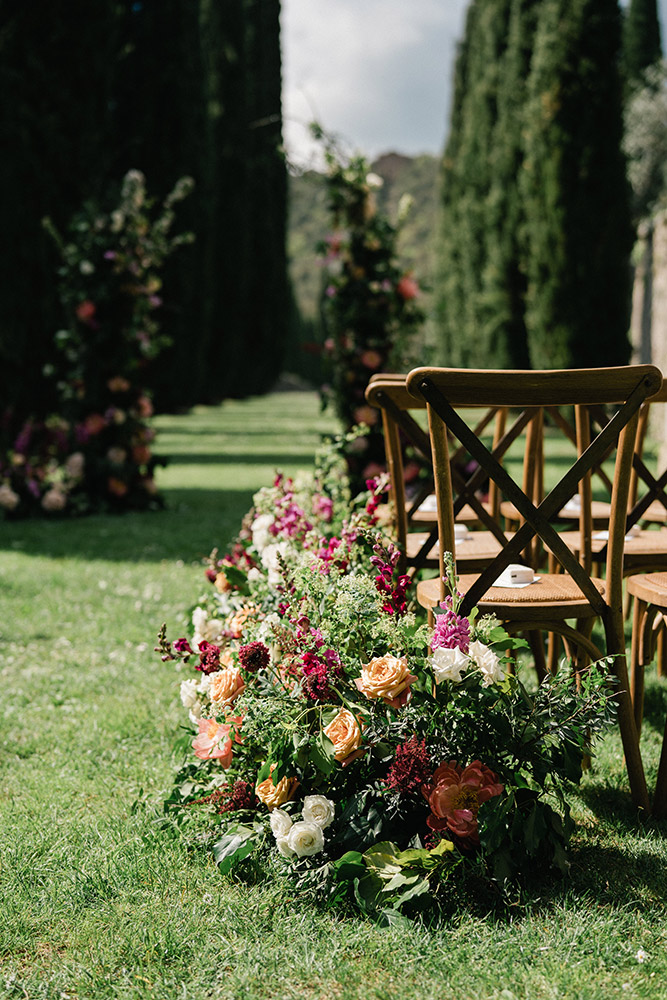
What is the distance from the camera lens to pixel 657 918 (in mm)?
1729

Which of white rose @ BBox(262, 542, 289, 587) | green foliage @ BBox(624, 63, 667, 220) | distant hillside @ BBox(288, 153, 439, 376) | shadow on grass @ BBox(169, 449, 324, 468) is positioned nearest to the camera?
white rose @ BBox(262, 542, 289, 587)

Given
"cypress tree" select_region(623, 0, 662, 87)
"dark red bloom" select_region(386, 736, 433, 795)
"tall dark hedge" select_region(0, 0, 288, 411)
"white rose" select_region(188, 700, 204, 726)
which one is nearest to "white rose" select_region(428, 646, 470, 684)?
"dark red bloom" select_region(386, 736, 433, 795)

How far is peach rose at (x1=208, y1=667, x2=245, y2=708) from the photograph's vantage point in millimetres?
2104

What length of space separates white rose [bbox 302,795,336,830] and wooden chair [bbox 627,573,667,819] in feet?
2.74

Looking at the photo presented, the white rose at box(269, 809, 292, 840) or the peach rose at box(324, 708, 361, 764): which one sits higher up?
the peach rose at box(324, 708, 361, 764)

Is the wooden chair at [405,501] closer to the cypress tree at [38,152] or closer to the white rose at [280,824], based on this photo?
the white rose at [280,824]

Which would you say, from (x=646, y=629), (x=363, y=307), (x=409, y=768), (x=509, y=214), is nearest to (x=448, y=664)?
(x=409, y=768)

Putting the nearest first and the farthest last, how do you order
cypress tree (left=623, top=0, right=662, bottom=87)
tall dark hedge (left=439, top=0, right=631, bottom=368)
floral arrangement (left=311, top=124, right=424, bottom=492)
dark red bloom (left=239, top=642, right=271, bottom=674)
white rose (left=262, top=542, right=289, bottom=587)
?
dark red bloom (left=239, top=642, right=271, bottom=674) → white rose (left=262, top=542, right=289, bottom=587) → floral arrangement (left=311, top=124, right=424, bottom=492) → tall dark hedge (left=439, top=0, right=631, bottom=368) → cypress tree (left=623, top=0, right=662, bottom=87)

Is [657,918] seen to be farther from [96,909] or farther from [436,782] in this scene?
[96,909]

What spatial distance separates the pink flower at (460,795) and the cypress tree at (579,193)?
34.3ft

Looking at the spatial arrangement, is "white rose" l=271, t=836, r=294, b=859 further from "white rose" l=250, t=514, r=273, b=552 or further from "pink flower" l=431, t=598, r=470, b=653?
"white rose" l=250, t=514, r=273, b=552

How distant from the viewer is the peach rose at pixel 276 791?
1.95 meters

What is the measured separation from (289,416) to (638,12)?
2072 cm

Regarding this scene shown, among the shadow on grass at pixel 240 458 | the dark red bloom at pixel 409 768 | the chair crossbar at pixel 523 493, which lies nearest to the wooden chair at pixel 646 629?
the chair crossbar at pixel 523 493
